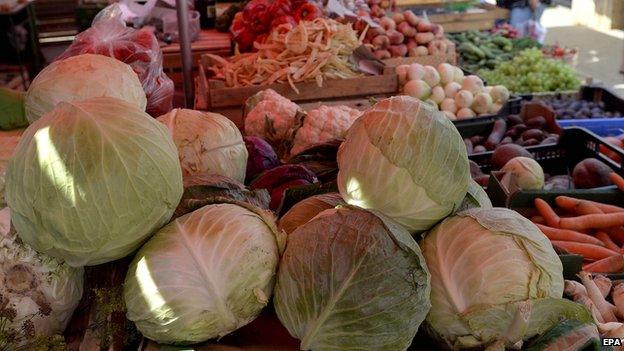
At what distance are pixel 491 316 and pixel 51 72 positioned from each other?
160cm

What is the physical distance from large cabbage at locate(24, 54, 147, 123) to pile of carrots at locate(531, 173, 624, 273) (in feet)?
6.31

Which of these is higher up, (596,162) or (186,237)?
(186,237)

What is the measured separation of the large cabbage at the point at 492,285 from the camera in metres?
1.32

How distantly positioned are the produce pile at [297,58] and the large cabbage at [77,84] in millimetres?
2100

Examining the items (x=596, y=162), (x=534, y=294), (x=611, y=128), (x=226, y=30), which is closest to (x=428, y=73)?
(x=611, y=128)

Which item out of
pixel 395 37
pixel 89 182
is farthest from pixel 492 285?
pixel 395 37

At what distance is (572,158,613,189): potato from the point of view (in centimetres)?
321

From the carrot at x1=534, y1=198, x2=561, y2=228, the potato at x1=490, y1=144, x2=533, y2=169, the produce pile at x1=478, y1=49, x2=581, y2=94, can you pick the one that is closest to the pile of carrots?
the carrot at x1=534, y1=198, x2=561, y2=228

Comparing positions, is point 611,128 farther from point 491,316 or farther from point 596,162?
point 491,316

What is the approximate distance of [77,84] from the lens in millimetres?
2002

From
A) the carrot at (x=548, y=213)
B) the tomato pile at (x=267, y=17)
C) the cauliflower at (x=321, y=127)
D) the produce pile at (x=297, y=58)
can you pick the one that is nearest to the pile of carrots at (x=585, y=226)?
the carrot at (x=548, y=213)

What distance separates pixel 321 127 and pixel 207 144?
0.94 metres

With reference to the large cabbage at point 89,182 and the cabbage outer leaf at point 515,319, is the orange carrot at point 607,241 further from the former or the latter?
the large cabbage at point 89,182

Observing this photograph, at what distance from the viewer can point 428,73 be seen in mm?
4680
